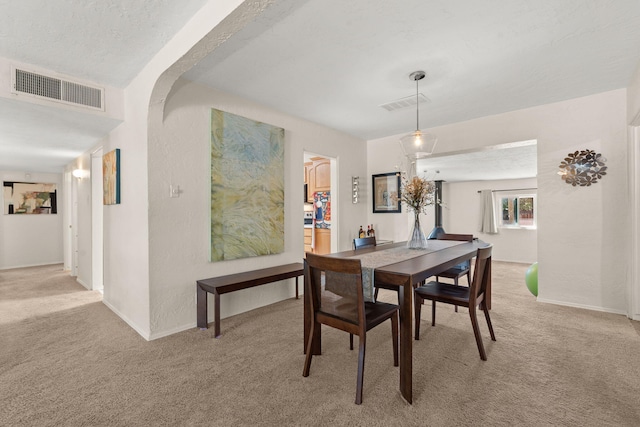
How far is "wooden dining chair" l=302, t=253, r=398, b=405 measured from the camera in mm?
1857

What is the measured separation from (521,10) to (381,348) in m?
2.59

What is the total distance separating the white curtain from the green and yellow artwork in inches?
254

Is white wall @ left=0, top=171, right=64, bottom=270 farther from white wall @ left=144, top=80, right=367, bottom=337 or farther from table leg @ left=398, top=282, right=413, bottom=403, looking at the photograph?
table leg @ left=398, top=282, right=413, bottom=403

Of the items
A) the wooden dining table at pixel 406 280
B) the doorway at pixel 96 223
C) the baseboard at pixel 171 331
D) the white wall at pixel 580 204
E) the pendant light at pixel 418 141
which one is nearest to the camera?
the wooden dining table at pixel 406 280

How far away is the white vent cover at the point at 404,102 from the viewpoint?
3.39 meters

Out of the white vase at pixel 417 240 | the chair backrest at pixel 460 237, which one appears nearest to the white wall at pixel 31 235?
the white vase at pixel 417 240

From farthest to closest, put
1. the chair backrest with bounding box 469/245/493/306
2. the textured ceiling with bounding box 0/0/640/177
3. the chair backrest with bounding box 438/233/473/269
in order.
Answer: the chair backrest with bounding box 438/233/473/269, the chair backrest with bounding box 469/245/493/306, the textured ceiling with bounding box 0/0/640/177

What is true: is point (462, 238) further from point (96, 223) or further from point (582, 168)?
point (96, 223)

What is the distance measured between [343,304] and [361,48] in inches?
77.3

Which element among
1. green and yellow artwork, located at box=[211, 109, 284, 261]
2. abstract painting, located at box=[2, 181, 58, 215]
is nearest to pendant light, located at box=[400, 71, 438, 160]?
green and yellow artwork, located at box=[211, 109, 284, 261]

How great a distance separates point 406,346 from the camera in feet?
6.06

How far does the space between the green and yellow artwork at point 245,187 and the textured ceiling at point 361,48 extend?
42 centimetres

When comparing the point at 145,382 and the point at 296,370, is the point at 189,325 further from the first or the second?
the point at 296,370

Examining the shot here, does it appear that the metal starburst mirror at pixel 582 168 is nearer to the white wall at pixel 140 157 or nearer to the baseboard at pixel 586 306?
the baseboard at pixel 586 306
